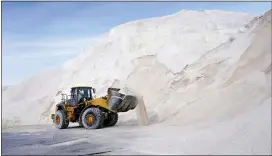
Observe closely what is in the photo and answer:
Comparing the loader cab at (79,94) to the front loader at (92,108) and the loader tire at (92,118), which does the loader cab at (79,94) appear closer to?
the front loader at (92,108)

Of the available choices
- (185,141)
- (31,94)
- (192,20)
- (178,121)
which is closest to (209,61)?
(178,121)

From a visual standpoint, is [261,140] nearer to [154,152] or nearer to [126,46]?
[154,152]

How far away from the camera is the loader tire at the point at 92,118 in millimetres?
13883

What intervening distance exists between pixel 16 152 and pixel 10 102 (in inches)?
848

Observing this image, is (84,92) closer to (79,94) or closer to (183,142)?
(79,94)

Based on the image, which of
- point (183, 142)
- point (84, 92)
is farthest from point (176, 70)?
point (183, 142)

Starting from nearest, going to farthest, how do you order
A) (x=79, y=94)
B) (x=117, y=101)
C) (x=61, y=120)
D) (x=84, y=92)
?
(x=117, y=101) < (x=61, y=120) < (x=79, y=94) < (x=84, y=92)

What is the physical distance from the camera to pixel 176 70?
1953cm

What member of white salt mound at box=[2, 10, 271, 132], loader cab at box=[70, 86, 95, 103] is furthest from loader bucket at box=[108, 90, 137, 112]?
white salt mound at box=[2, 10, 271, 132]

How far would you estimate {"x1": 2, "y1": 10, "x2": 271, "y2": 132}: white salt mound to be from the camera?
12.5m

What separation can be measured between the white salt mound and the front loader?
1.69 m

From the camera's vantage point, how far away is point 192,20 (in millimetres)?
25109

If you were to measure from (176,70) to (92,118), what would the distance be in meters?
6.76

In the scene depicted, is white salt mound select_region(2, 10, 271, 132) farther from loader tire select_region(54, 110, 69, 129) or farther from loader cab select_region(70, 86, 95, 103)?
loader tire select_region(54, 110, 69, 129)
